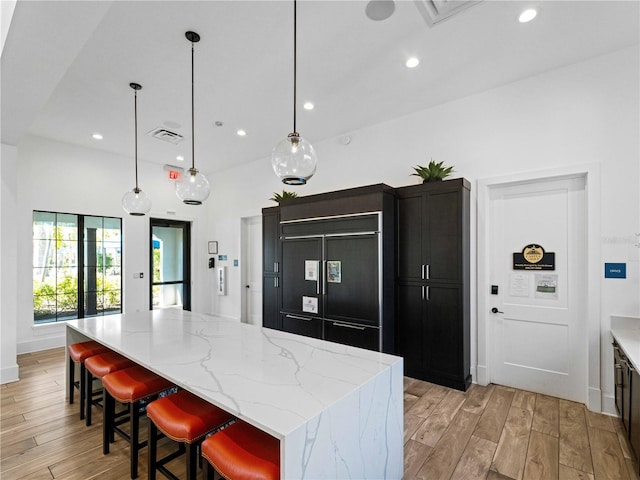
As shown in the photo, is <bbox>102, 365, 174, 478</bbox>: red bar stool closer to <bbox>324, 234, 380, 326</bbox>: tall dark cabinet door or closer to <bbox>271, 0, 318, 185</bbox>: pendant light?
<bbox>271, 0, 318, 185</bbox>: pendant light

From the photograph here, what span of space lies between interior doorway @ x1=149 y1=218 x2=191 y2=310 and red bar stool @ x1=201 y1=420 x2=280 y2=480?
550cm

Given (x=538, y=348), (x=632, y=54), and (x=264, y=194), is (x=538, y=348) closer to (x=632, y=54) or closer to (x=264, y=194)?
(x=632, y=54)

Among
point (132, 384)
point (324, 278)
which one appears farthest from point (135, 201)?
point (324, 278)

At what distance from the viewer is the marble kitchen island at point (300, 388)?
1.25 m

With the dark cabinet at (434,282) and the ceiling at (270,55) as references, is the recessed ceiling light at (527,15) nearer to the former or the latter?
the ceiling at (270,55)

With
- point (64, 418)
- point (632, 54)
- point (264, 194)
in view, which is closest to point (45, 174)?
point (264, 194)

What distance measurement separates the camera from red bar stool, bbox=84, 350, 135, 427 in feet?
8.00

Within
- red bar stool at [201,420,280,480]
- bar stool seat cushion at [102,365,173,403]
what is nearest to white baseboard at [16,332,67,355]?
bar stool seat cushion at [102,365,173,403]

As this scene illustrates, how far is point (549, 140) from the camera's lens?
320 cm

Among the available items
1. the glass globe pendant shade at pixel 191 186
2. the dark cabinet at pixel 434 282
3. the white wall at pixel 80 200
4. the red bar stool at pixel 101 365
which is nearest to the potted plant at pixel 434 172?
the dark cabinet at pixel 434 282

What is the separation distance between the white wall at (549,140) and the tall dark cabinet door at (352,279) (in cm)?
106

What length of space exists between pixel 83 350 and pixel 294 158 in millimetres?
2621

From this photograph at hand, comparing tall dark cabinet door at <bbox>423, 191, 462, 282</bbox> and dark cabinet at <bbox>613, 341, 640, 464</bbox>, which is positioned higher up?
tall dark cabinet door at <bbox>423, 191, 462, 282</bbox>

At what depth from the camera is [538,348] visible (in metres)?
3.32
